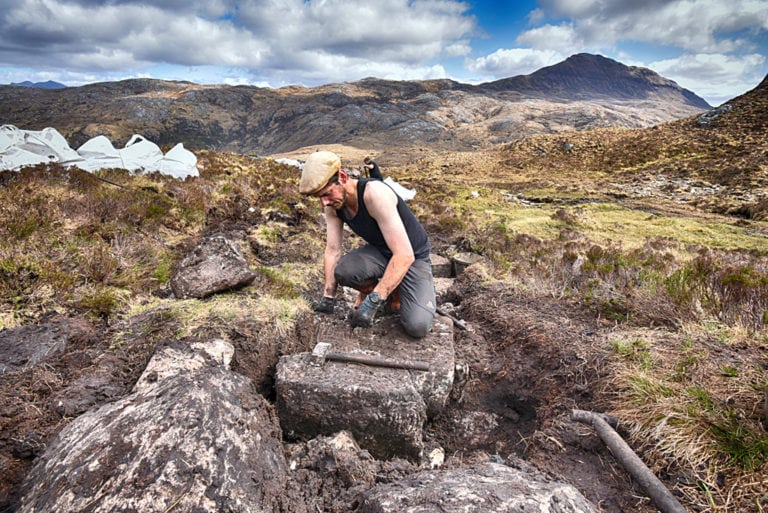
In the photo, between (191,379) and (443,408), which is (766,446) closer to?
(443,408)

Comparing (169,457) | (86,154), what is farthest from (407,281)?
(86,154)

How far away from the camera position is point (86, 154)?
9562mm

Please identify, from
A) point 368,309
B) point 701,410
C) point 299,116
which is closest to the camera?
point 701,410

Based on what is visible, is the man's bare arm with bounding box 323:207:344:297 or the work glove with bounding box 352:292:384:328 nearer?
the work glove with bounding box 352:292:384:328

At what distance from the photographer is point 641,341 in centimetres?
323

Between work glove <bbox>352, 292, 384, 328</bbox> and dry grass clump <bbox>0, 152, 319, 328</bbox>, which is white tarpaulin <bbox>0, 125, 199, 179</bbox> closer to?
dry grass clump <bbox>0, 152, 319, 328</bbox>

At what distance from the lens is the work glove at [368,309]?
351 centimetres

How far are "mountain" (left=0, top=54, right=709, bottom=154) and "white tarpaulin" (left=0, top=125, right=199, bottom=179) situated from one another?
328ft

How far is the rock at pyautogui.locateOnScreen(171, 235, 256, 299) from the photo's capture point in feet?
13.5

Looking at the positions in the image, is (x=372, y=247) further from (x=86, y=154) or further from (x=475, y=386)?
(x=86, y=154)

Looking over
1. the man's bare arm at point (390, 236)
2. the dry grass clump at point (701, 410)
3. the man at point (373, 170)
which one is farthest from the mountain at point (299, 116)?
the dry grass clump at point (701, 410)

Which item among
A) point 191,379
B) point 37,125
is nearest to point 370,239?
point 191,379

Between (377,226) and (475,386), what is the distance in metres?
1.85

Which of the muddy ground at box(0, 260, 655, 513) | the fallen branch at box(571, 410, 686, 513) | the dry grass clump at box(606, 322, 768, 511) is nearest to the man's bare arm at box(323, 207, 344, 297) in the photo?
the muddy ground at box(0, 260, 655, 513)
